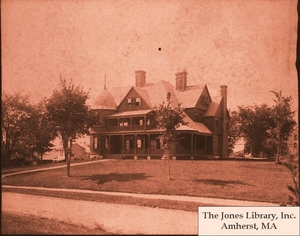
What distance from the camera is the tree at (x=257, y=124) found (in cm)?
852

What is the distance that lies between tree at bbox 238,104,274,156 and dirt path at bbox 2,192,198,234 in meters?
3.08

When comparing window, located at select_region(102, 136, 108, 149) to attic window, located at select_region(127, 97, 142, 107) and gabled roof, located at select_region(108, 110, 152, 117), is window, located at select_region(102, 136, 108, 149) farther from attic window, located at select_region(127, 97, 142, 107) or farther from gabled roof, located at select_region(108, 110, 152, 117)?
attic window, located at select_region(127, 97, 142, 107)

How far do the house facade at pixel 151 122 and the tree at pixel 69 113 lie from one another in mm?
316

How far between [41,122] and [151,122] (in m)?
3.55

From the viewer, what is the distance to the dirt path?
6797mm

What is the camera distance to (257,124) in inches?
350

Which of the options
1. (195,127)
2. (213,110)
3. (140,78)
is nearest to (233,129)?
(213,110)

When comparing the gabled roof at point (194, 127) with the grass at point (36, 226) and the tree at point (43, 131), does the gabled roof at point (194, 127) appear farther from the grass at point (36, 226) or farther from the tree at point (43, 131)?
the grass at point (36, 226)

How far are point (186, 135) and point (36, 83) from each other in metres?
4.89

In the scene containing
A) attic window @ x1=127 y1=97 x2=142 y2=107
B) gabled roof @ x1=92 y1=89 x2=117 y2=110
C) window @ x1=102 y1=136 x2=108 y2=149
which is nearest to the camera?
gabled roof @ x1=92 y1=89 x2=117 y2=110

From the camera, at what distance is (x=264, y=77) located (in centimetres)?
809

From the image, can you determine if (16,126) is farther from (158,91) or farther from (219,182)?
(219,182)
